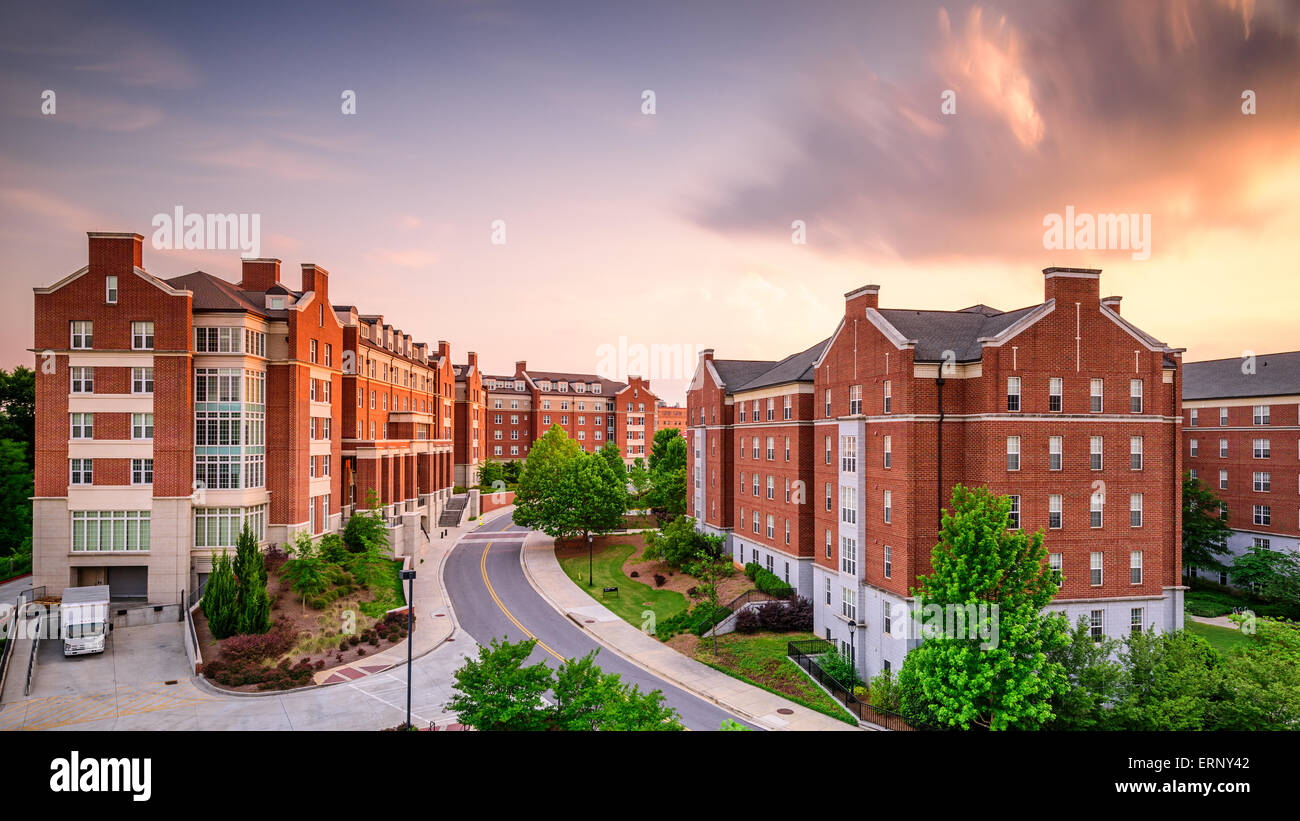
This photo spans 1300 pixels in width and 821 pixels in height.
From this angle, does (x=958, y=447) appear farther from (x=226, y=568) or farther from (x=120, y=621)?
(x=120, y=621)

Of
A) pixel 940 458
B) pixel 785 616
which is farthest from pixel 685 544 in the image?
pixel 940 458

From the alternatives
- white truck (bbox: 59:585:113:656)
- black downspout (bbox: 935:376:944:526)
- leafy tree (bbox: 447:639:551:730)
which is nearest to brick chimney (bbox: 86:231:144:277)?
white truck (bbox: 59:585:113:656)

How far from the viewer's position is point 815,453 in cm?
3441

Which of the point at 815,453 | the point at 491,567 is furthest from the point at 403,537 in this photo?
the point at 815,453

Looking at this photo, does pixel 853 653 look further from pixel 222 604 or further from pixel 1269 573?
pixel 1269 573

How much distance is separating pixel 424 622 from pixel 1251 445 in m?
57.8

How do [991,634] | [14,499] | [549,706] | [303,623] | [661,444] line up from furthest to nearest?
1. [661,444]
2. [14,499]
3. [303,623]
4. [991,634]
5. [549,706]

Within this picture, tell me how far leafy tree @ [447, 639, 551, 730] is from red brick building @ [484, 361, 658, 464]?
86339 millimetres

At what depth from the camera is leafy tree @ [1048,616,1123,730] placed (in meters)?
18.4

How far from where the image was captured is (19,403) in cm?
5047

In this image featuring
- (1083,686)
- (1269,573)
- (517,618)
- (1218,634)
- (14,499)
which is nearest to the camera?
(1083,686)

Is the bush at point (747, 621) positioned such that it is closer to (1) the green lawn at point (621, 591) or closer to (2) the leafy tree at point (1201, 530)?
(1) the green lawn at point (621, 591)

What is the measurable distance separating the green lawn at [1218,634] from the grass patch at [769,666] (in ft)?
67.6
